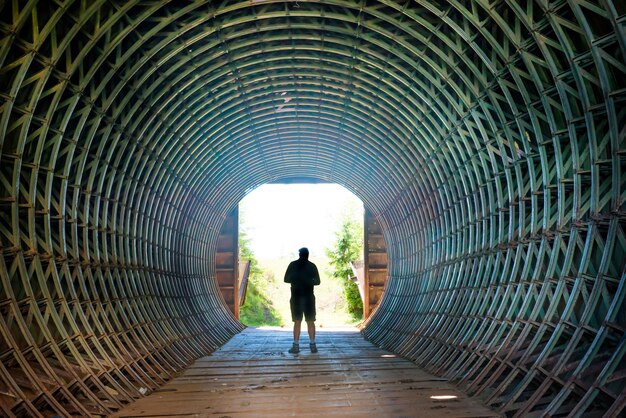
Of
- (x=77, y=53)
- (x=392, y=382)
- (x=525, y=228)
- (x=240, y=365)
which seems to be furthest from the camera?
(x=240, y=365)

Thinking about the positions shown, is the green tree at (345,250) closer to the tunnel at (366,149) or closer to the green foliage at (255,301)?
the green foliage at (255,301)

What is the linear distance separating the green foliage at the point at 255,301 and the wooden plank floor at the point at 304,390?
97.2ft

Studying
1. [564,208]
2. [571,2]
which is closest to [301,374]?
[564,208]

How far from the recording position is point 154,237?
41.1ft

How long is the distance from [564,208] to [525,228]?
1.36 m

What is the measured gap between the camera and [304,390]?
26.9 feet

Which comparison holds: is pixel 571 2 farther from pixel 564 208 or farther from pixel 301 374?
pixel 301 374

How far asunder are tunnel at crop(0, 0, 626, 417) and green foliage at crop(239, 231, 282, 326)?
26.7m

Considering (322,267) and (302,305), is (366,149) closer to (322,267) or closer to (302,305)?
(302,305)

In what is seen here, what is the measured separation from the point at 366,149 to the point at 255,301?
101ft

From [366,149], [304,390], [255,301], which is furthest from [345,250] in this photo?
[304,390]

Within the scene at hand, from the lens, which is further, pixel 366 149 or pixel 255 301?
pixel 255 301

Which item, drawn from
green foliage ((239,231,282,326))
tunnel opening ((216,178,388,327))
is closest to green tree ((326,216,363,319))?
tunnel opening ((216,178,388,327))

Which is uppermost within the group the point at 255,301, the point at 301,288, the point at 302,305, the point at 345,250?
the point at 345,250
